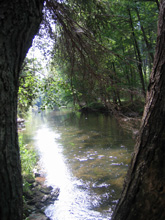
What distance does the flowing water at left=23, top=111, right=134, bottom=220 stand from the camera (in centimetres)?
534

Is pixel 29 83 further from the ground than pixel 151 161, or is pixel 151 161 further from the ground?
pixel 29 83

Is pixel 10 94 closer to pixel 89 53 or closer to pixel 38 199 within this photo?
pixel 89 53

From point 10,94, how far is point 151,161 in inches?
54.3

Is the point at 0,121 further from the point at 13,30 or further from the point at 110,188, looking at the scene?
the point at 110,188

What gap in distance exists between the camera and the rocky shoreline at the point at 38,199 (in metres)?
4.79

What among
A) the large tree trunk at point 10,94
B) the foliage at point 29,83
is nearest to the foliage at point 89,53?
the large tree trunk at point 10,94

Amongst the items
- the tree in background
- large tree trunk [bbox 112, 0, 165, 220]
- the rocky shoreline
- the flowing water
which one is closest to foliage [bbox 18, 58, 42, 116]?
the flowing water

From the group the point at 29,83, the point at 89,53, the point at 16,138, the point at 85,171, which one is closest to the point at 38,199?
the point at 85,171

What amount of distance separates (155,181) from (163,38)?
1328 mm

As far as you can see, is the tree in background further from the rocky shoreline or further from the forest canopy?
the rocky shoreline

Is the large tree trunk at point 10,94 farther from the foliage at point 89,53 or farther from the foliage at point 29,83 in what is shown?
the foliage at point 29,83

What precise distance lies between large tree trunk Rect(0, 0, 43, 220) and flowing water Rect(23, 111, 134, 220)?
1798 mm

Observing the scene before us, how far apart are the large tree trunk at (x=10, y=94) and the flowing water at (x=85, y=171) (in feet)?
5.90

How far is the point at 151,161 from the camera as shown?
5.74 ft
